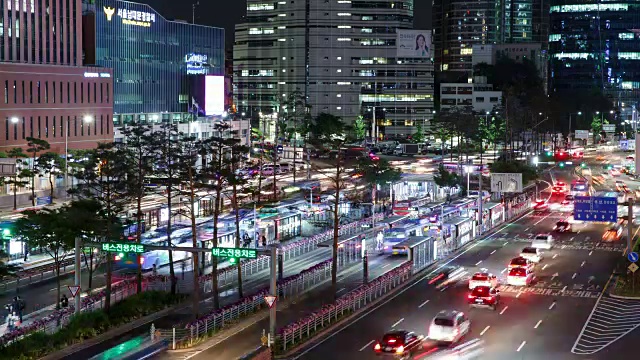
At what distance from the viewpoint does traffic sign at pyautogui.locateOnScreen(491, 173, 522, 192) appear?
3497 inches

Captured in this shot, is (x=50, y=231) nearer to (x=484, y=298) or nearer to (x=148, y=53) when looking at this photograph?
(x=484, y=298)

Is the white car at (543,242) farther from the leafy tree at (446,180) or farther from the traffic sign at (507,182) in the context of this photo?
the leafy tree at (446,180)

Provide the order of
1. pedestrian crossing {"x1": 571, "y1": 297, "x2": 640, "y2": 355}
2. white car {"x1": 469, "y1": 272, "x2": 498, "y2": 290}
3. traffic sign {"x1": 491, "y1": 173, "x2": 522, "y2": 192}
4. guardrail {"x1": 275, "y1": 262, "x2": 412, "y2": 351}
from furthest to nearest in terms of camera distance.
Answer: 1. traffic sign {"x1": 491, "y1": 173, "x2": 522, "y2": 192}
2. white car {"x1": 469, "y1": 272, "x2": 498, "y2": 290}
3. pedestrian crossing {"x1": 571, "y1": 297, "x2": 640, "y2": 355}
4. guardrail {"x1": 275, "y1": 262, "x2": 412, "y2": 351}

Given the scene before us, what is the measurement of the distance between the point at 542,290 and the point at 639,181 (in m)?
82.2

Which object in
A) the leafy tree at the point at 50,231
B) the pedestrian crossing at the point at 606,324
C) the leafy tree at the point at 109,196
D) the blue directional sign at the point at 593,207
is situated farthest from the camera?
the blue directional sign at the point at 593,207

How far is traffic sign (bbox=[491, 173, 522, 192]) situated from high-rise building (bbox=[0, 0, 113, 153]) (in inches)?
2066

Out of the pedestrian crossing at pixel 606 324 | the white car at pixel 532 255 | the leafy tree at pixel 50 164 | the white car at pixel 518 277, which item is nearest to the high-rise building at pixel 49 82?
the leafy tree at pixel 50 164

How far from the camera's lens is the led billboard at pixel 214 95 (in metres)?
162

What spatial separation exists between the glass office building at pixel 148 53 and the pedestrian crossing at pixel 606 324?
100819 mm

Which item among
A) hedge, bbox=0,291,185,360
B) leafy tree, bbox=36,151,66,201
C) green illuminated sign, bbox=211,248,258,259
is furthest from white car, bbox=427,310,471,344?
leafy tree, bbox=36,151,66,201

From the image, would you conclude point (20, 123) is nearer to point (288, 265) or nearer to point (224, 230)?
point (224, 230)

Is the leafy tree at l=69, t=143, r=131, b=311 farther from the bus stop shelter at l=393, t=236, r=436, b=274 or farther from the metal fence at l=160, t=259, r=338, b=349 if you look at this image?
the bus stop shelter at l=393, t=236, r=436, b=274

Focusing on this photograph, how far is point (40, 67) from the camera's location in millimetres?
114312

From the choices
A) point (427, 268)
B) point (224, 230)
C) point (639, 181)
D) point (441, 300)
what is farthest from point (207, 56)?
point (441, 300)
